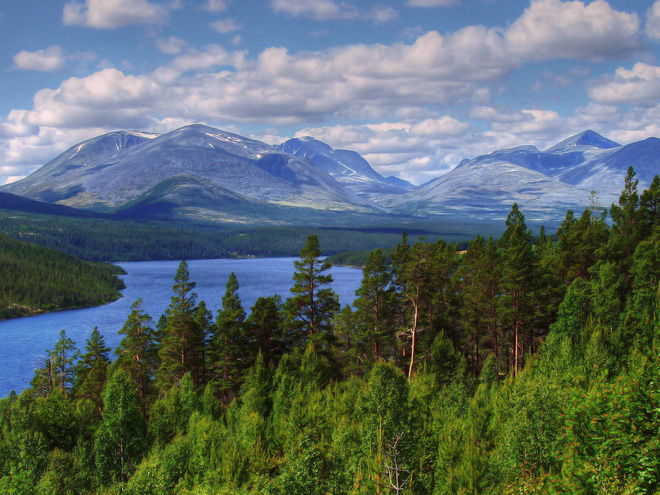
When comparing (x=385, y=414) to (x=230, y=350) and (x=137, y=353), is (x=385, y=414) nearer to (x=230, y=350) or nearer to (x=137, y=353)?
(x=230, y=350)

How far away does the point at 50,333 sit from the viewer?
439ft

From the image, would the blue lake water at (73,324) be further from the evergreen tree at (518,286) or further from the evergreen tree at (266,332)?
the evergreen tree at (518,286)

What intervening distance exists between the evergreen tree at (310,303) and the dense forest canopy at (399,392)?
0.19m

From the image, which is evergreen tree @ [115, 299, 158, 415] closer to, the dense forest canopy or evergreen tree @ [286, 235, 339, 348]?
the dense forest canopy

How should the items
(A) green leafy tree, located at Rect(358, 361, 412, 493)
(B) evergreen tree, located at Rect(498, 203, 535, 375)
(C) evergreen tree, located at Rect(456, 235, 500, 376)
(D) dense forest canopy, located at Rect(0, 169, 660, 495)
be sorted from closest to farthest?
(D) dense forest canopy, located at Rect(0, 169, 660, 495), (A) green leafy tree, located at Rect(358, 361, 412, 493), (B) evergreen tree, located at Rect(498, 203, 535, 375), (C) evergreen tree, located at Rect(456, 235, 500, 376)

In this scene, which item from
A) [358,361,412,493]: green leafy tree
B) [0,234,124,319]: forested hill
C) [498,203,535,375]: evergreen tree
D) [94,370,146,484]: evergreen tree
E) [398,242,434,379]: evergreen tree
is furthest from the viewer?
[0,234,124,319]: forested hill

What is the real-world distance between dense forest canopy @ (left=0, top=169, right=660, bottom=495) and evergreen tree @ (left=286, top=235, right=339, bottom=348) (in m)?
0.19

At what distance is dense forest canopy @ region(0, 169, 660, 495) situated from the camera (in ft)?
81.6

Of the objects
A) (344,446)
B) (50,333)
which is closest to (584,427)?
(344,446)

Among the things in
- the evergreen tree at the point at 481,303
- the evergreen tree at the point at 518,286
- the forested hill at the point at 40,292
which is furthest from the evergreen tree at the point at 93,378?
the forested hill at the point at 40,292

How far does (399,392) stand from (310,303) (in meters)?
21.7

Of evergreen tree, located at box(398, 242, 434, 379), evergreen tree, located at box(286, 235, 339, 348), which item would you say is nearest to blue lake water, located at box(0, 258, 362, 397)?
evergreen tree, located at box(286, 235, 339, 348)

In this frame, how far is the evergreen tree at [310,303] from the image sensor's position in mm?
53562

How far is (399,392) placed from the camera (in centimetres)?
3353
